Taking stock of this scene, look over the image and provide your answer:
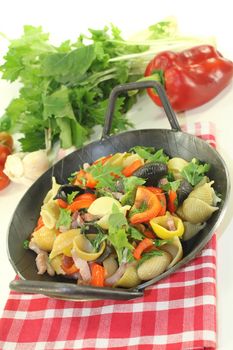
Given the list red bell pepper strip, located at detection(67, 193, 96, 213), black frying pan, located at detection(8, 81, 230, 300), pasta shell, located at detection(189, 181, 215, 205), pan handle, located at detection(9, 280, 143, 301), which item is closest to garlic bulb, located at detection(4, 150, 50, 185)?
black frying pan, located at detection(8, 81, 230, 300)

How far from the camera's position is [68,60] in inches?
77.7

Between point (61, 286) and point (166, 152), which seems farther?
point (166, 152)

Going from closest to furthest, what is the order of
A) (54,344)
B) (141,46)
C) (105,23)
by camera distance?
(54,344), (141,46), (105,23)

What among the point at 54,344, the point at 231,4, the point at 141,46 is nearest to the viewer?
the point at 54,344

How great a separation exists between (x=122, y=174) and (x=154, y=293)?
327mm

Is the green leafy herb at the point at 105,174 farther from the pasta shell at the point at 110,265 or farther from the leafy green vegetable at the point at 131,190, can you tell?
the pasta shell at the point at 110,265

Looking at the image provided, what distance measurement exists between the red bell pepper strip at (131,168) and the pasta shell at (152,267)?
0.27 metres

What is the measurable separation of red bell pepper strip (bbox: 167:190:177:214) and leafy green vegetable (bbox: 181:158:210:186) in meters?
0.07


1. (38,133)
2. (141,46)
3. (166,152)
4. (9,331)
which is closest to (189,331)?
(9,331)

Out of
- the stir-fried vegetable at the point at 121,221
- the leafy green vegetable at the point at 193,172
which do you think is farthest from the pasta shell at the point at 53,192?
the leafy green vegetable at the point at 193,172

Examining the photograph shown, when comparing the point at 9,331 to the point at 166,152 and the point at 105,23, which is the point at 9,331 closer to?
the point at 166,152

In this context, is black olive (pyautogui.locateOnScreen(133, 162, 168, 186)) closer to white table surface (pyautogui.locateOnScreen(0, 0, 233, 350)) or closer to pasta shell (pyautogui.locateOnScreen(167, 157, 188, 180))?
pasta shell (pyautogui.locateOnScreen(167, 157, 188, 180))

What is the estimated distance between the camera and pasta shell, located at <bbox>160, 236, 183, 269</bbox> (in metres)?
1.30

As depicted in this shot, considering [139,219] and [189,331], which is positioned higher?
[139,219]
